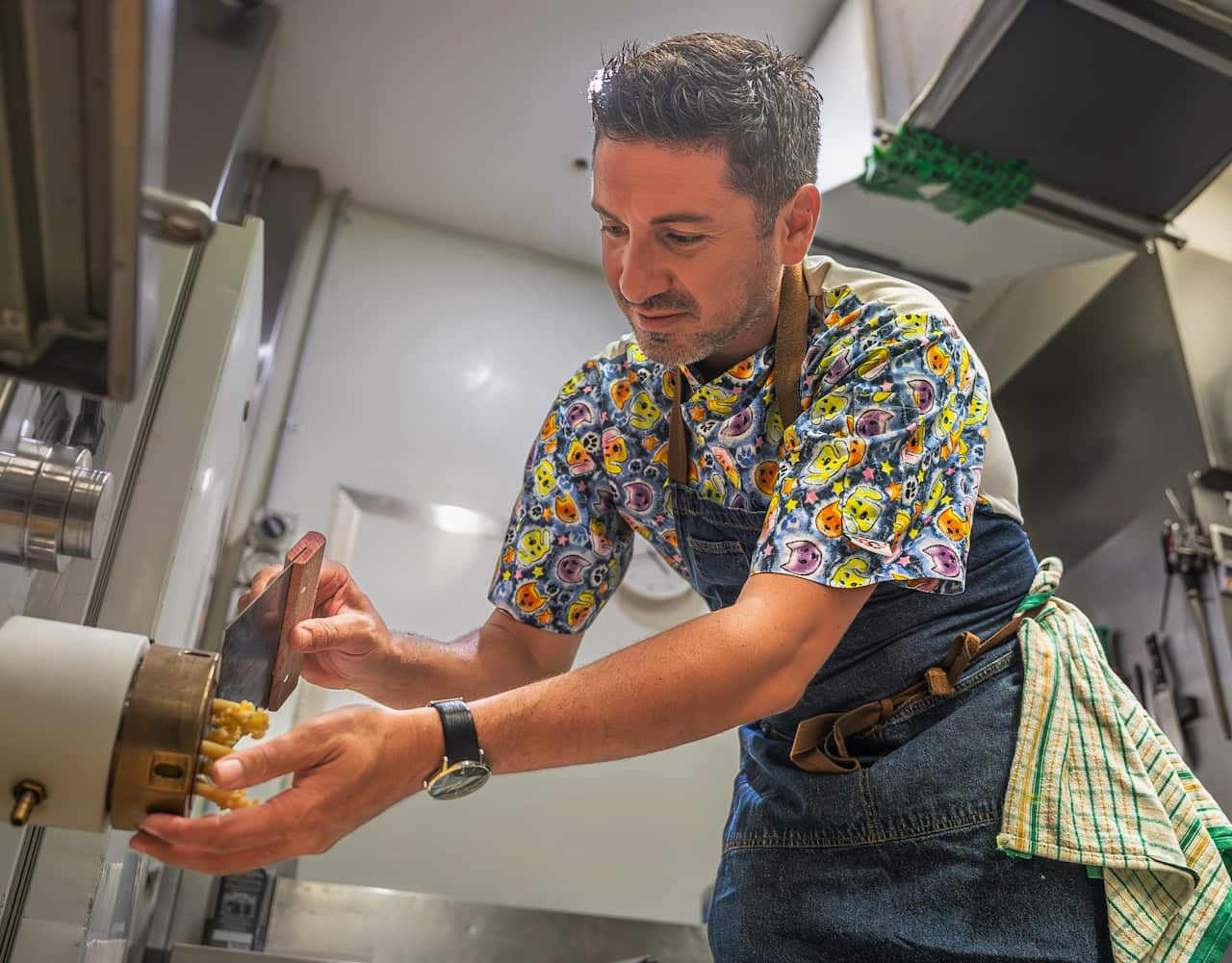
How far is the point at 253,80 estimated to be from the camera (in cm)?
253

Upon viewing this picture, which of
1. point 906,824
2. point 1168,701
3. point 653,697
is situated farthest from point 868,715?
point 1168,701

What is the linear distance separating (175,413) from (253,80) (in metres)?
1.63

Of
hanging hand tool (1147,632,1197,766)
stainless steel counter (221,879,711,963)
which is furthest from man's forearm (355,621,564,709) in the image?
hanging hand tool (1147,632,1197,766)

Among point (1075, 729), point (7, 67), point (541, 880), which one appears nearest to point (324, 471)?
point (541, 880)

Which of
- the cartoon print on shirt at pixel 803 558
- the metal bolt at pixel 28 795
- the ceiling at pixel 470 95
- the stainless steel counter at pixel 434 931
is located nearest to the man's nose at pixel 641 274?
the cartoon print on shirt at pixel 803 558

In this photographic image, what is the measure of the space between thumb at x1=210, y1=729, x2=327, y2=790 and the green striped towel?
641 mm

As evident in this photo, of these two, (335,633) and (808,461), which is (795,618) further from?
(335,633)

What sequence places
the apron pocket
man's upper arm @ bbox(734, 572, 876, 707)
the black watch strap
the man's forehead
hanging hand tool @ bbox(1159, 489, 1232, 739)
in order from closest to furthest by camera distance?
the black watch strap < man's upper arm @ bbox(734, 572, 876, 707) < the man's forehead < the apron pocket < hanging hand tool @ bbox(1159, 489, 1232, 739)

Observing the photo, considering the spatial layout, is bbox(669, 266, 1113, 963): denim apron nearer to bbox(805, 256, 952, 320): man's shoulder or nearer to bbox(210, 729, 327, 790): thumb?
bbox(805, 256, 952, 320): man's shoulder

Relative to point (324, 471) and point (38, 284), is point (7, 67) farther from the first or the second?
point (324, 471)

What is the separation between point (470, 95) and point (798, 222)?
1993mm

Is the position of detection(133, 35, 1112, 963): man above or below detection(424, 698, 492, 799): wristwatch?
above

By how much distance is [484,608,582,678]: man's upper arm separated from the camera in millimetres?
1281

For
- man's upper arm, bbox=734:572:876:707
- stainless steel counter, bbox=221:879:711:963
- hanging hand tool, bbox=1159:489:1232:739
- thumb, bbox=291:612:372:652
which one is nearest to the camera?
man's upper arm, bbox=734:572:876:707
